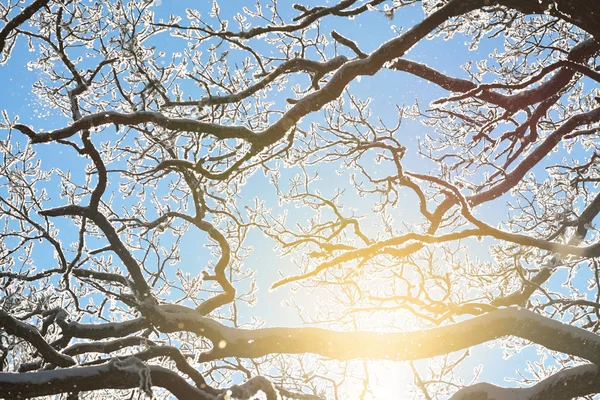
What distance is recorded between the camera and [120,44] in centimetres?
518

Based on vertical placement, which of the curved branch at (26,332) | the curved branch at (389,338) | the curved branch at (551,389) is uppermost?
the curved branch at (26,332)

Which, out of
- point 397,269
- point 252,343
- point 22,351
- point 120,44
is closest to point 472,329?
point 252,343

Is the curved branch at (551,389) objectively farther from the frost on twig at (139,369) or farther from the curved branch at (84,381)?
the frost on twig at (139,369)

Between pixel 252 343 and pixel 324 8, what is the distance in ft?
10.5

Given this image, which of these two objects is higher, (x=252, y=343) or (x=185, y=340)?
(x=185, y=340)

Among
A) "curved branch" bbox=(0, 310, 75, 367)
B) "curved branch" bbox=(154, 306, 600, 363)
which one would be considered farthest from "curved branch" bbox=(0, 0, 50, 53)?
"curved branch" bbox=(154, 306, 600, 363)

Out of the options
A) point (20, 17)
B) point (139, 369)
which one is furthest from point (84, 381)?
point (20, 17)

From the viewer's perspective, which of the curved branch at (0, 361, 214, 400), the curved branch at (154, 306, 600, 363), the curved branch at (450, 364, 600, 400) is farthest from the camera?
the curved branch at (154, 306, 600, 363)

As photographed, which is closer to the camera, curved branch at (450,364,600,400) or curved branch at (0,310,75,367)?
curved branch at (450,364,600,400)

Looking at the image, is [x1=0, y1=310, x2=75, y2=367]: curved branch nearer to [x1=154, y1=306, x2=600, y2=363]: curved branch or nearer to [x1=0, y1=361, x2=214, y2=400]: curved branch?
[x1=0, y1=361, x2=214, y2=400]: curved branch

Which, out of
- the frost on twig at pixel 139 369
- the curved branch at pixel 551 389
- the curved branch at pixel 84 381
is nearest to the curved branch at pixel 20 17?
the curved branch at pixel 84 381

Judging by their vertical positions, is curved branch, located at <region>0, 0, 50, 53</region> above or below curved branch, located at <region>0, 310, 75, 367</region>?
above

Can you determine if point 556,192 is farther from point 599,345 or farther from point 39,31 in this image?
point 39,31

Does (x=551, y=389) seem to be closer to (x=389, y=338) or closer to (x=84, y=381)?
(x=389, y=338)
